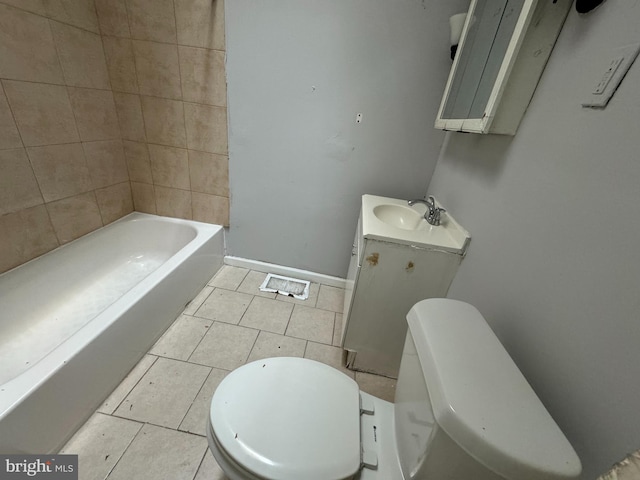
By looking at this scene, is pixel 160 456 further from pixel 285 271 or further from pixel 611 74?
pixel 611 74

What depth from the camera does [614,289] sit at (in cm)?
46

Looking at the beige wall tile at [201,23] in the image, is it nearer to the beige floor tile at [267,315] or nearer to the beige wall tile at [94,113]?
the beige wall tile at [94,113]

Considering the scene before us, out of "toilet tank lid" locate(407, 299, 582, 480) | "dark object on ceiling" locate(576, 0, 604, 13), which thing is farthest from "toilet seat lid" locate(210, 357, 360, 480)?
"dark object on ceiling" locate(576, 0, 604, 13)

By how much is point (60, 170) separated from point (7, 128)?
0.87ft

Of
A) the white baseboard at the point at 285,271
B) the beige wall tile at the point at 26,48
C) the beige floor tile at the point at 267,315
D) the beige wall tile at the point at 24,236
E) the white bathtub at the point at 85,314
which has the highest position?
the beige wall tile at the point at 26,48

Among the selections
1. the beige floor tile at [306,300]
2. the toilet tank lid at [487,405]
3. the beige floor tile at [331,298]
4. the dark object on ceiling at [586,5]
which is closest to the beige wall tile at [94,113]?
the beige floor tile at [306,300]

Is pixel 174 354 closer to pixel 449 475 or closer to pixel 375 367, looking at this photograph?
pixel 375 367

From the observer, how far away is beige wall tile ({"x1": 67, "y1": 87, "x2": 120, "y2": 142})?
1.37 m

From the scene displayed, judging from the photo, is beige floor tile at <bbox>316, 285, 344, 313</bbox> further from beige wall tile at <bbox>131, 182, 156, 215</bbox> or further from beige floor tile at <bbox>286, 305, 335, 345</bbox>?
beige wall tile at <bbox>131, 182, 156, 215</bbox>

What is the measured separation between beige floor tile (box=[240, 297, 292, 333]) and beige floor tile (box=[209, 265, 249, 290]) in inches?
9.2

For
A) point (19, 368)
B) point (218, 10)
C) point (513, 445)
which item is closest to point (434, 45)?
point (218, 10)

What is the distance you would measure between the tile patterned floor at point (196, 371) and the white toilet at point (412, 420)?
49 centimetres

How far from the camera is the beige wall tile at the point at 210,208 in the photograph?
181 cm

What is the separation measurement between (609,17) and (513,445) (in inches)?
34.7
